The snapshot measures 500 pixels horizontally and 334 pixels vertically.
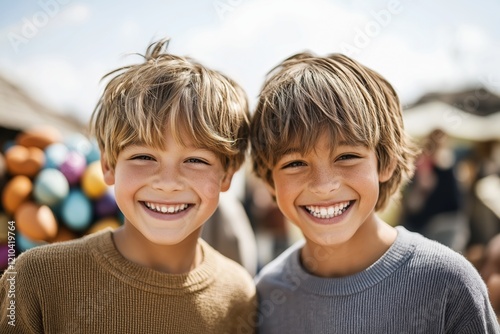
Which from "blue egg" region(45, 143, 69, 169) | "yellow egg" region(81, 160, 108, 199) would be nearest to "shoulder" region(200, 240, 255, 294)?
"yellow egg" region(81, 160, 108, 199)

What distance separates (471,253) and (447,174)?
863 mm

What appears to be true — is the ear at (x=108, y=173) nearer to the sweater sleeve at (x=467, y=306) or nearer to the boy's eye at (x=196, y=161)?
the boy's eye at (x=196, y=161)

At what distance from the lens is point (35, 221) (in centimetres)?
300

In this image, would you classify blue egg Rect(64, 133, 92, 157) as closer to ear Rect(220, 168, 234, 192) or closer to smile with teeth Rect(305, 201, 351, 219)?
ear Rect(220, 168, 234, 192)

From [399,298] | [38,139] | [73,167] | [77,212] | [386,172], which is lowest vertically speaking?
[77,212]

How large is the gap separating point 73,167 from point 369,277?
209 centimetres

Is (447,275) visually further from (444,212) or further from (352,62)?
(444,212)

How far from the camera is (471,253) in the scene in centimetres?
445

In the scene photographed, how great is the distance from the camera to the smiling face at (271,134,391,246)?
1.88 m

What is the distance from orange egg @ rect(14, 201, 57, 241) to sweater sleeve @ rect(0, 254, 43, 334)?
4.03 feet

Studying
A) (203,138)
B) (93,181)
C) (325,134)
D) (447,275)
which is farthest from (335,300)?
(93,181)

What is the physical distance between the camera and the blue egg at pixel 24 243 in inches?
120

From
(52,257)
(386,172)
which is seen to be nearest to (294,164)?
(386,172)

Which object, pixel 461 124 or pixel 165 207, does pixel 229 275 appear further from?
pixel 461 124
